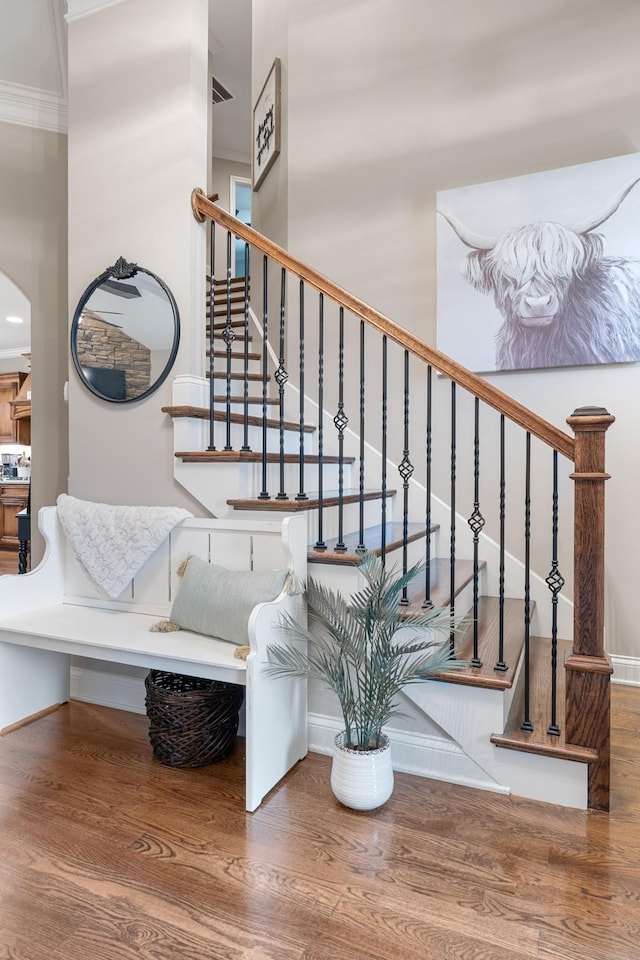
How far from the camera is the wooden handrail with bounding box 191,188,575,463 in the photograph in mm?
1757

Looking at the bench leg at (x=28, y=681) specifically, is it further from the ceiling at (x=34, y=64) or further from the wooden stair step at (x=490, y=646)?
the ceiling at (x=34, y=64)

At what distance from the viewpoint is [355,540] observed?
93.7 inches

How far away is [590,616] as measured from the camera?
1.69 m

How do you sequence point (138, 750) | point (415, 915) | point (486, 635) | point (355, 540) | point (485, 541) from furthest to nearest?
point (485, 541) → point (355, 540) → point (486, 635) → point (138, 750) → point (415, 915)

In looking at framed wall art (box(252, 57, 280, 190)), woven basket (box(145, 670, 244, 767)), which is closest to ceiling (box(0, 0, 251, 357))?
framed wall art (box(252, 57, 280, 190))

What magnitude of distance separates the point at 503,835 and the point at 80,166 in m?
Result: 3.06

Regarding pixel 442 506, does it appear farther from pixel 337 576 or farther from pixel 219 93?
pixel 219 93

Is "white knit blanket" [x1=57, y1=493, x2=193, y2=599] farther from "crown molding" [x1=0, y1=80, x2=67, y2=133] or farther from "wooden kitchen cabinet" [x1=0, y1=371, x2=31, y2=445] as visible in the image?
"wooden kitchen cabinet" [x1=0, y1=371, x2=31, y2=445]

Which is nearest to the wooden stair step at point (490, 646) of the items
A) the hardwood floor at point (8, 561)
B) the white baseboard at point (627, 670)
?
the white baseboard at point (627, 670)

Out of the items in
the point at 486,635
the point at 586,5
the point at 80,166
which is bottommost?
the point at 486,635

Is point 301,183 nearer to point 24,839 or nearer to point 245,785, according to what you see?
point 245,785

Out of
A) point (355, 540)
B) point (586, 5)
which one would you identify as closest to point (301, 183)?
point (586, 5)

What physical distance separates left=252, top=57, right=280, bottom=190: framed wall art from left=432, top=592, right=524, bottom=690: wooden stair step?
3110 millimetres

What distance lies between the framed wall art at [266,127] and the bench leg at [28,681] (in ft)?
10.7
